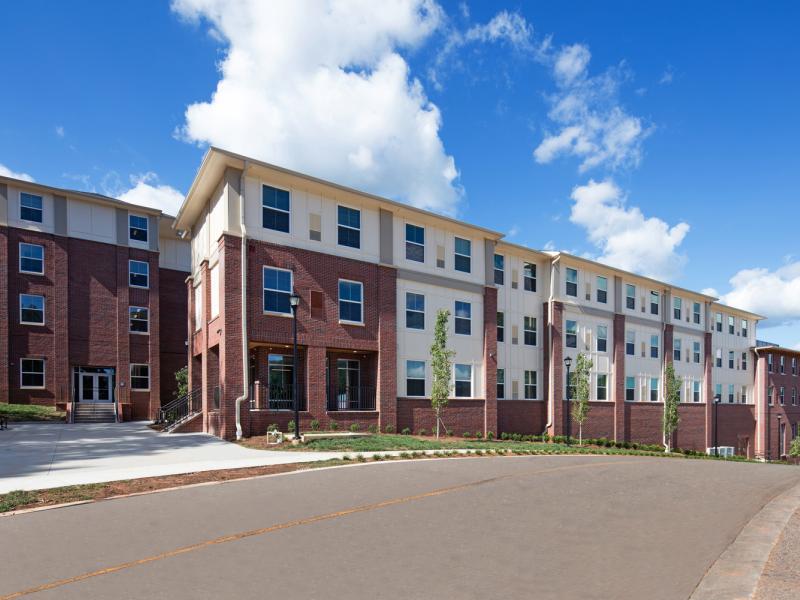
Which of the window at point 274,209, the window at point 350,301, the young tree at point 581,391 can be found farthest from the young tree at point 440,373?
the young tree at point 581,391

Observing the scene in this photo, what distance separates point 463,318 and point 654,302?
20.4 m

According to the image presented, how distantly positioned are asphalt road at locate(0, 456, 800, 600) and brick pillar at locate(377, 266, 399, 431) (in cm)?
1292

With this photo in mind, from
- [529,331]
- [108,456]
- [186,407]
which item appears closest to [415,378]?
[529,331]

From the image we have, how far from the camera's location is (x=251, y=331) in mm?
21297

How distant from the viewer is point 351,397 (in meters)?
25.1

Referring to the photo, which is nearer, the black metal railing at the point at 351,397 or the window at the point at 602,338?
the black metal railing at the point at 351,397

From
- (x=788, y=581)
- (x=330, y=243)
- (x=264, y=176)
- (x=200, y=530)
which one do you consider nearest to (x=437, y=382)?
(x=330, y=243)

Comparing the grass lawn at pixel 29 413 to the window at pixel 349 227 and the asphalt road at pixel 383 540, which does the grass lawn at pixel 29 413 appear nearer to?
the window at pixel 349 227

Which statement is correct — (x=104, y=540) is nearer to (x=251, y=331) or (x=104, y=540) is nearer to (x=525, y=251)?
(x=251, y=331)

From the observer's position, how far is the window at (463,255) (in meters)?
28.7

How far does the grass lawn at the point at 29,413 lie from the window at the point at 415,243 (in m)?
19.3

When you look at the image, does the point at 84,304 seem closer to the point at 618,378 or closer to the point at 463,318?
the point at 463,318

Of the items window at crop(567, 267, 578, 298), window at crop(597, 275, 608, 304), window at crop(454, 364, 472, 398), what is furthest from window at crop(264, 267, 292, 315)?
window at crop(597, 275, 608, 304)

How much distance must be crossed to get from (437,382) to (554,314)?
13.0 m
